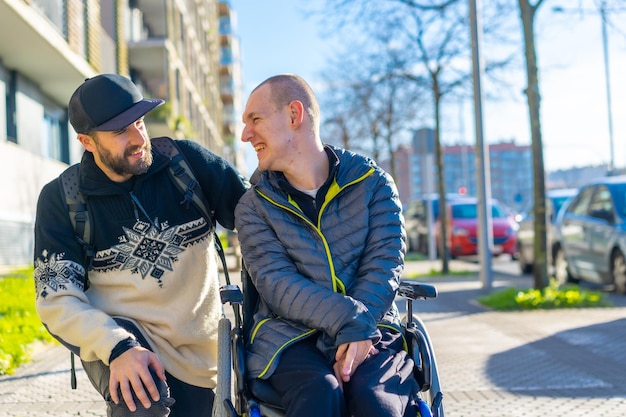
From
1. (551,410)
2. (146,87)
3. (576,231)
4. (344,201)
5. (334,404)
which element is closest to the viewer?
(334,404)

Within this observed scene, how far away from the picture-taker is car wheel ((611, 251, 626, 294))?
1154 centimetres

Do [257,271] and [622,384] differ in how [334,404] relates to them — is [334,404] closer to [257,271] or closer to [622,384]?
[257,271]

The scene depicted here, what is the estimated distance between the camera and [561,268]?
14.2 metres

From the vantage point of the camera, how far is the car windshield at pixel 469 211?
2433 centimetres

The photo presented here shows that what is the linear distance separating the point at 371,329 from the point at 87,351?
104 centimetres

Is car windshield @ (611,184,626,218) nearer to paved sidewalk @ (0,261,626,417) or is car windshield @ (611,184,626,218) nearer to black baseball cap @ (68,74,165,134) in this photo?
paved sidewalk @ (0,261,626,417)

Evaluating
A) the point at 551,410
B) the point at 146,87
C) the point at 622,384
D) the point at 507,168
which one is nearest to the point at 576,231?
the point at 622,384

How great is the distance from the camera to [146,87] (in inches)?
1325

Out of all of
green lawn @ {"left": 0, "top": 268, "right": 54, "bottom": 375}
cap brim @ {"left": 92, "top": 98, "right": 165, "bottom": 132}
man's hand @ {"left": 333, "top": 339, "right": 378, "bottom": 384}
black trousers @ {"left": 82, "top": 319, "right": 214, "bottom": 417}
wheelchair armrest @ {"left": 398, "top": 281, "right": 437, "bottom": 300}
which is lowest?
green lawn @ {"left": 0, "top": 268, "right": 54, "bottom": 375}

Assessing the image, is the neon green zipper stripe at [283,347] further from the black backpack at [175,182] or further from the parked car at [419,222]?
the parked car at [419,222]

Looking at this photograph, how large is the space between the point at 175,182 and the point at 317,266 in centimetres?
74

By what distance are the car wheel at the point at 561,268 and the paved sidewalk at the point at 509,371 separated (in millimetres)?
3966

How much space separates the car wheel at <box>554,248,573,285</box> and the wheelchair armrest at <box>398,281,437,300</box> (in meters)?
11.2

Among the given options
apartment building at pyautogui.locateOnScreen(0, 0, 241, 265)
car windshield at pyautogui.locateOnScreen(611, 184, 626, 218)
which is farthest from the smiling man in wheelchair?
apartment building at pyautogui.locateOnScreen(0, 0, 241, 265)
